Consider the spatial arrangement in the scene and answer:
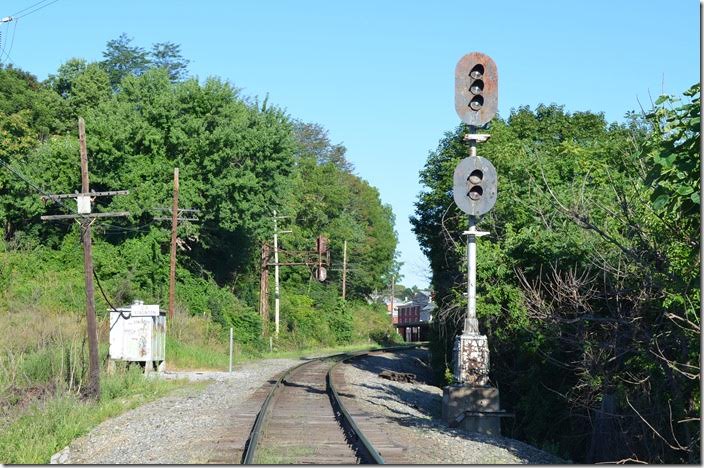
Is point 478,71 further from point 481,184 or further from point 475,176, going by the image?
point 481,184

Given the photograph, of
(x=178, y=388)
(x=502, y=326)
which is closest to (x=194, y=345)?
(x=178, y=388)

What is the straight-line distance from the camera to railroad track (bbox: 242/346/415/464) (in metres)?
12.5

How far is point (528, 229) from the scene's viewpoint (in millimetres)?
23109

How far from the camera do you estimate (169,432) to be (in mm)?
15508

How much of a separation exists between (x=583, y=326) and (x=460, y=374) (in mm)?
2555

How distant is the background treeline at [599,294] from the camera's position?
11.8m

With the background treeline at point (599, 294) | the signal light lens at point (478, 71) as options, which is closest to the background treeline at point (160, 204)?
the background treeline at point (599, 294)

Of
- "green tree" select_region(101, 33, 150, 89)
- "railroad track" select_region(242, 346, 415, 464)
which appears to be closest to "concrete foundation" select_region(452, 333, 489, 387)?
"railroad track" select_region(242, 346, 415, 464)

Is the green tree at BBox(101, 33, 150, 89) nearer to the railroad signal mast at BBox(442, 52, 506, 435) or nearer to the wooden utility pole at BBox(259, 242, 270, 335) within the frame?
the wooden utility pole at BBox(259, 242, 270, 335)

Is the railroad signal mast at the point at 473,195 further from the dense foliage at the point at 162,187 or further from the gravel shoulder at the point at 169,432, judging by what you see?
the dense foliage at the point at 162,187

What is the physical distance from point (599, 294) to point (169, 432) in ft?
28.5

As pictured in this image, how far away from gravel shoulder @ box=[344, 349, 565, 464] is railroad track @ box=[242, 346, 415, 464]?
2.19 feet

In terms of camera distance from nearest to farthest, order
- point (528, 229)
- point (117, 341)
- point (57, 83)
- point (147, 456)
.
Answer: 1. point (147, 456)
2. point (528, 229)
3. point (117, 341)
4. point (57, 83)

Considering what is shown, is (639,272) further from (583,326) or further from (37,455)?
(37,455)
